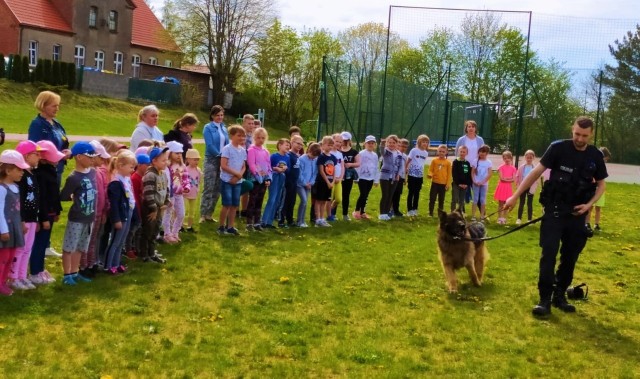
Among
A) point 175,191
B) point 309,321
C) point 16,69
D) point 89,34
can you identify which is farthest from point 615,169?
point 89,34

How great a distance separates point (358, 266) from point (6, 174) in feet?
15.3

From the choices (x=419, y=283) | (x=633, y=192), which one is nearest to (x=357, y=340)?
(x=419, y=283)

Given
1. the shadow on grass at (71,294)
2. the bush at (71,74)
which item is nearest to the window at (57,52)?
the bush at (71,74)

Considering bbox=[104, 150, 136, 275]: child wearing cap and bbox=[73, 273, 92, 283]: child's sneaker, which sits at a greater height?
bbox=[104, 150, 136, 275]: child wearing cap

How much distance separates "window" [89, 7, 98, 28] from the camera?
175ft

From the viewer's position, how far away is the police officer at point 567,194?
6914 millimetres

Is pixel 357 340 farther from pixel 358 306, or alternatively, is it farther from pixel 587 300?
pixel 587 300

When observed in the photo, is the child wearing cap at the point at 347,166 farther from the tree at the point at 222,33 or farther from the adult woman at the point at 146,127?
the tree at the point at 222,33

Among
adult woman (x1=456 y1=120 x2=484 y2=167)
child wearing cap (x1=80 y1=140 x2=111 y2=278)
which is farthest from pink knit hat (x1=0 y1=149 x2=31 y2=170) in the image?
adult woman (x1=456 y1=120 x2=484 y2=167)

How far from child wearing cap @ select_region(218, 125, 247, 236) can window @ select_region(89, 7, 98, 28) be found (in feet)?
157

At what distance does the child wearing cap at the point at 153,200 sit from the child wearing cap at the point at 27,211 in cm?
162

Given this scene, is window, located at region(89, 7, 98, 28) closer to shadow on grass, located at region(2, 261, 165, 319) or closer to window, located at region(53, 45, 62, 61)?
window, located at region(53, 45, 62, 61)

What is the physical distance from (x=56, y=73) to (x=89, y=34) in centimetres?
1332

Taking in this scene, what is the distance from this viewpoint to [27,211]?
6668 mm
